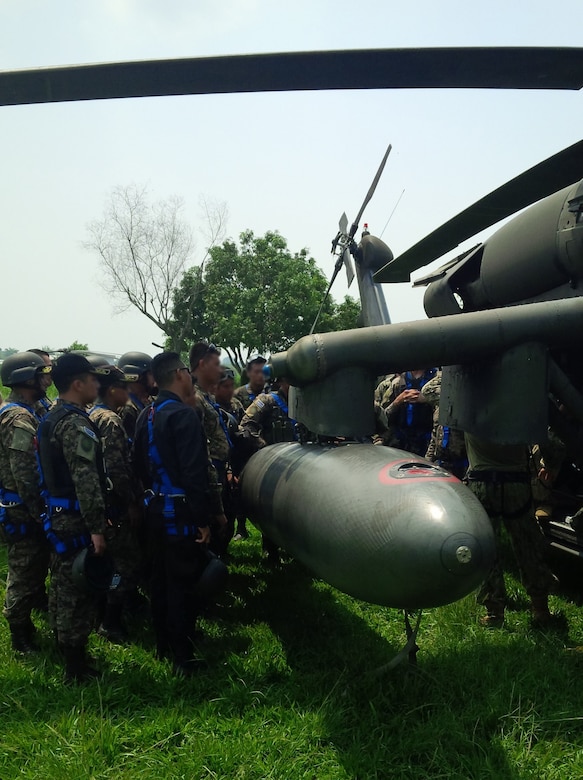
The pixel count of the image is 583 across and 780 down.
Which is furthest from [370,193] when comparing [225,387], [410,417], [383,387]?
[225,387]

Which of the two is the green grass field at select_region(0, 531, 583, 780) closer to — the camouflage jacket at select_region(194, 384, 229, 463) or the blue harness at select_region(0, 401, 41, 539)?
the blue harness at select_region(0, 401, 41, 539)

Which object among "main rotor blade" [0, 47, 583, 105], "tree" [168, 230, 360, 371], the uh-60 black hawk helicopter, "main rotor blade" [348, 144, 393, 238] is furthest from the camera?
"tree" [168, 230, 360, 371]

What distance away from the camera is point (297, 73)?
3.32m

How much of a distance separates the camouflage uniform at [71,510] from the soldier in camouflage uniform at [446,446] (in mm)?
3610

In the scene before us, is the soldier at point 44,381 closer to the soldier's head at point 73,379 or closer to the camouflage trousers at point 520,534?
the soldier's head at point 73,379

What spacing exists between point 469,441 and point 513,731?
224 centimetres

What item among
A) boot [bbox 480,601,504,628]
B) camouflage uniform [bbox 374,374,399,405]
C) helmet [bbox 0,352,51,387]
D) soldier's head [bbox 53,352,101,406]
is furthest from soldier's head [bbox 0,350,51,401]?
camouflage uniform [bbox 374,374,399,405]

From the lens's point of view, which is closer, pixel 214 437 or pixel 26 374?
pixel 26 374

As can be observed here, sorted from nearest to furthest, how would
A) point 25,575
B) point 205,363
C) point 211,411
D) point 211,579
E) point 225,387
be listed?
Answer: point 211,579 → point 25,575 → point 211,411 → point 205,363 → point 225,387

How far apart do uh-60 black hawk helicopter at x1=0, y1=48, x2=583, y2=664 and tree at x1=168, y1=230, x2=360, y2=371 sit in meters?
25.5

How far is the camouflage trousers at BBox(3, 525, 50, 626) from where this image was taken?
4508mm

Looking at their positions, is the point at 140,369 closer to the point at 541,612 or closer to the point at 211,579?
the point at 211,579

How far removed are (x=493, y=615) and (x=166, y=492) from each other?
8.89 feet

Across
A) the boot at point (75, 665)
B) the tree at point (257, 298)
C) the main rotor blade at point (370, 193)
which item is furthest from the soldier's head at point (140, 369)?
the tree at point (257, 298)
